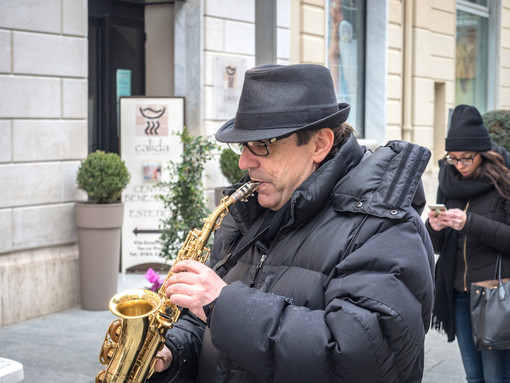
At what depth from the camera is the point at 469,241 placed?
199 inches

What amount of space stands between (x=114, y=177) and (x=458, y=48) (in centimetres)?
1184

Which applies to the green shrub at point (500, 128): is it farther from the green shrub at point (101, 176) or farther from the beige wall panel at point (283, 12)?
the beige wall panel at point (283, 12)

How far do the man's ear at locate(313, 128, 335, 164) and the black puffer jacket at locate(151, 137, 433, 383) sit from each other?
48mm

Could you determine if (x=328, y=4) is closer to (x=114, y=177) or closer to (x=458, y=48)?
(x=458, y=48)

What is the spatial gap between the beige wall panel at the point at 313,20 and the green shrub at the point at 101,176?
5.20m

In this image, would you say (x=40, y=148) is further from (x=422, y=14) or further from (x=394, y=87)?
(x=422, y=14)

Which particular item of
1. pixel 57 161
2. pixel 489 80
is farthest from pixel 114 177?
pixel 489 80

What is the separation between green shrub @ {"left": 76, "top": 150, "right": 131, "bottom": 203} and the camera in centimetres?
814

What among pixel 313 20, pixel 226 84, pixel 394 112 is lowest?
pixel 394 112

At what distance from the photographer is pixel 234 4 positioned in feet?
34.3

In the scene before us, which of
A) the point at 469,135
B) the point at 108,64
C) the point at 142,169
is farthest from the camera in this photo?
the point at 108,64

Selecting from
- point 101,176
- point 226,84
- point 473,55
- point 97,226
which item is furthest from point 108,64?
point 473,55

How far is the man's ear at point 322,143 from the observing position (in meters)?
2.55

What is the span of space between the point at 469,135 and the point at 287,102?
9.63ft
